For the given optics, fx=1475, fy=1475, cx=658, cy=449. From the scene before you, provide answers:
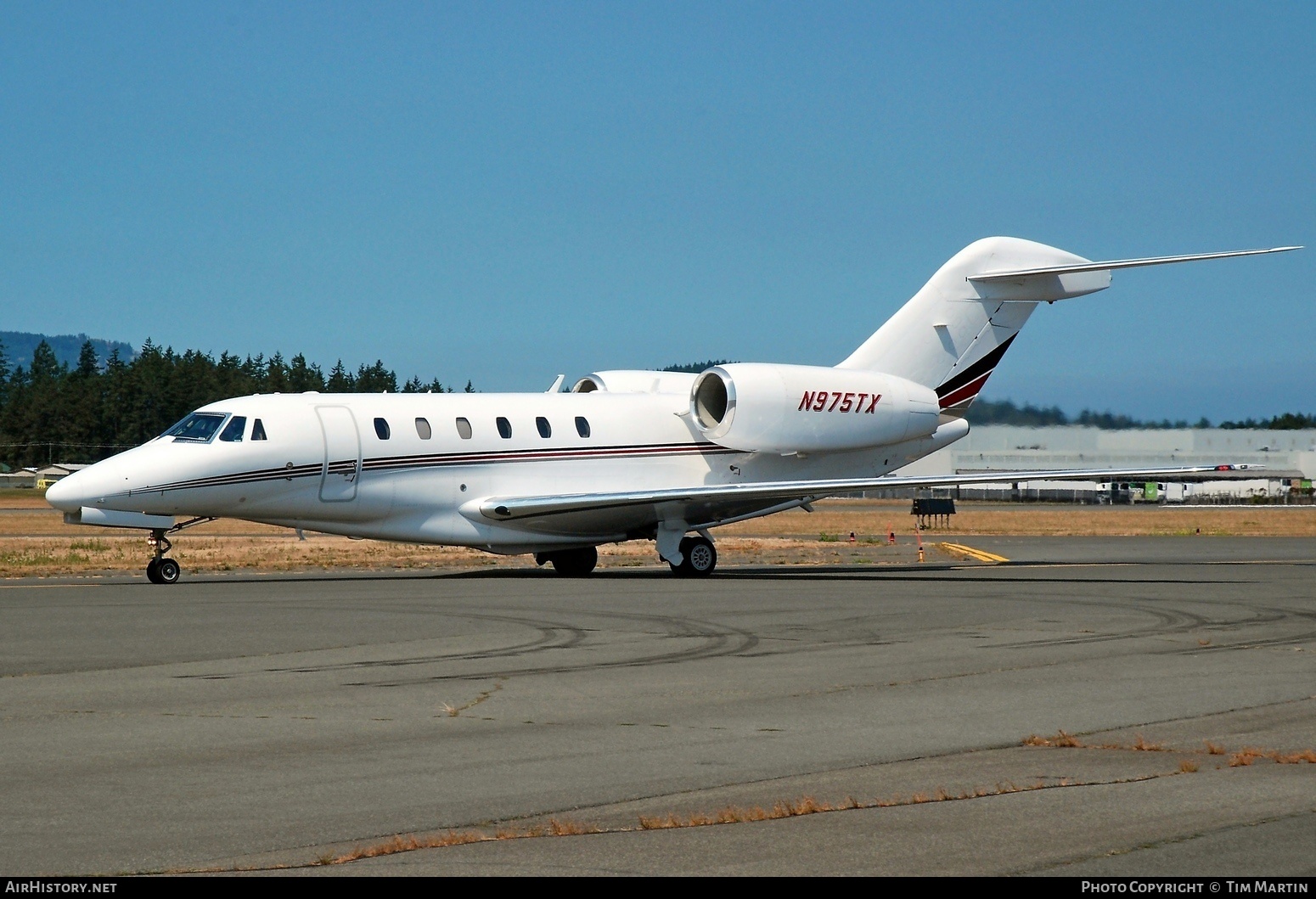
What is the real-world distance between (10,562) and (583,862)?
86.1ft

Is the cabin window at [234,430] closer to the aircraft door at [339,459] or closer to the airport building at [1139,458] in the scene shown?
the aircraft door at [339,459]

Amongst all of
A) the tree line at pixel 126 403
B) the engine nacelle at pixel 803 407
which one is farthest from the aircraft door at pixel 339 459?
the tree line at pixel 126 403

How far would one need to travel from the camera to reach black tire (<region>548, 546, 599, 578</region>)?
2767 centimetres

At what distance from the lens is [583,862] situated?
6.12 m

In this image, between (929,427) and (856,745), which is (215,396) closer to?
(929,427)

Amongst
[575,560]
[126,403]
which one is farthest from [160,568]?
[126,403]

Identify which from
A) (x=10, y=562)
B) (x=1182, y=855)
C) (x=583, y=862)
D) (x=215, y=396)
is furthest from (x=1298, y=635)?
(x=215, y=396)

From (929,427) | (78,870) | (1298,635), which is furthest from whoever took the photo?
(929,427)

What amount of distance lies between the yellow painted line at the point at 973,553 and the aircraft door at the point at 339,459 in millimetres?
14003

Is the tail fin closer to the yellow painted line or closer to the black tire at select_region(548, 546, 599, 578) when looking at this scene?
the yellow painted line

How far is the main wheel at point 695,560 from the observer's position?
85.4ft

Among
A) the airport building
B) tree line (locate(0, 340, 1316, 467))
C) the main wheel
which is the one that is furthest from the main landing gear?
tree line (locate(0, 340, 1316, 467))

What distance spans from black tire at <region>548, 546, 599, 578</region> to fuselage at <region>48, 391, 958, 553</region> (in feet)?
4.33

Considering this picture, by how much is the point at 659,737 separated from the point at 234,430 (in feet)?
51.0
